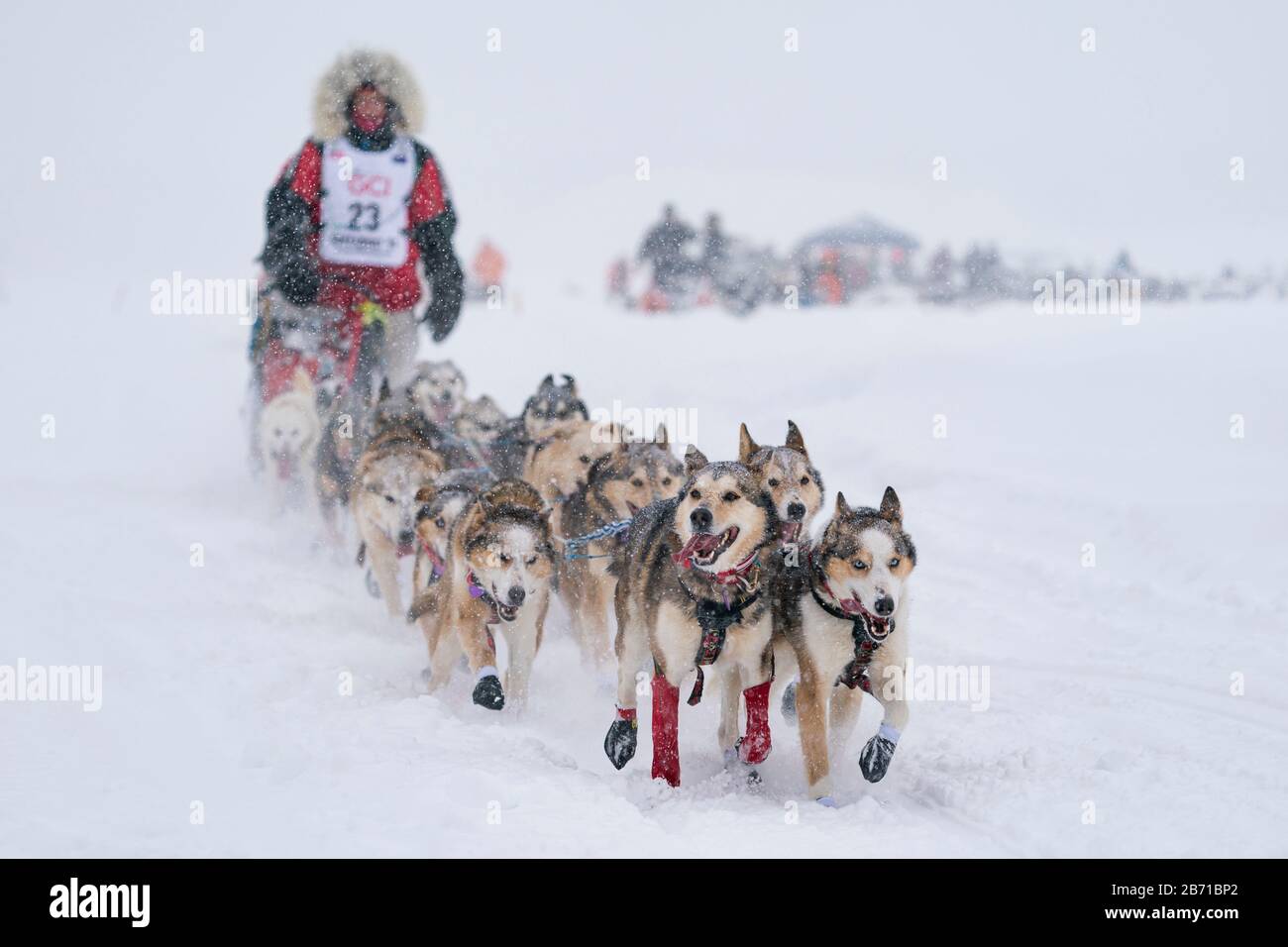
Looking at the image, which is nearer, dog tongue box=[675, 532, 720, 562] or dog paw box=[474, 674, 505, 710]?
dog tongue box=[675, 532, 720, 562]

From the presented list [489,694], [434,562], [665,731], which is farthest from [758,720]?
[434,562]

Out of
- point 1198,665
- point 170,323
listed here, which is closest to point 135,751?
point 1198,665

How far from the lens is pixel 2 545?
527cm

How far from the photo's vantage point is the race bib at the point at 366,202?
5917 millimetres

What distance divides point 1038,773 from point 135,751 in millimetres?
2490

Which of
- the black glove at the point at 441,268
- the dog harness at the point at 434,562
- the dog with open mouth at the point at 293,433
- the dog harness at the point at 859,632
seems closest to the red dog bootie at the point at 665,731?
the dog harness at the point at 859,632

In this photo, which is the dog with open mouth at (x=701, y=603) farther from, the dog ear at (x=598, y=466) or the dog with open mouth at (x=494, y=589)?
the dog ear at (x=598, y=466)

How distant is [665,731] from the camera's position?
3.30m

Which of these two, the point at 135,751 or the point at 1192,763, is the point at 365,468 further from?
the point at 1192,763

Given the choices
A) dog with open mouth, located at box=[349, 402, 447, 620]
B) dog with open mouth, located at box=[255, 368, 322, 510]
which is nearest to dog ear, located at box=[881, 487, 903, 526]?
dog with open mouth, located at box=[349, 402, 447, 620]

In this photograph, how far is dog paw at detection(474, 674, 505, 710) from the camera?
11.9 ft

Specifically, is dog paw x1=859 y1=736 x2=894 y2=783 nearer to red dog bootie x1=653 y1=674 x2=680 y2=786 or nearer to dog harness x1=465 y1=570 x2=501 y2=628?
red dog bootie x1=653 y1=674 x2=680 y2=786

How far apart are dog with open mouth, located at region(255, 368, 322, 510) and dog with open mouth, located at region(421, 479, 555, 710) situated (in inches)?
99.2

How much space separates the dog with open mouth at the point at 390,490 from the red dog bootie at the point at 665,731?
64.6 inches
